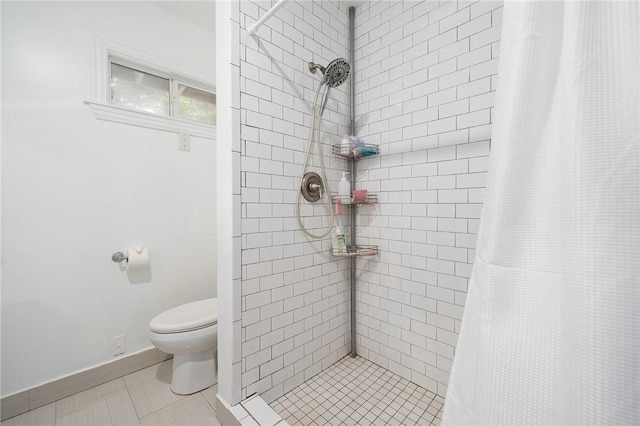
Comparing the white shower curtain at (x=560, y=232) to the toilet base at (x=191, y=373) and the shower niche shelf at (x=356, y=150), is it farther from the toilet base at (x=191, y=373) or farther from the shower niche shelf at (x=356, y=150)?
the toilet base at (x=191, y=373)

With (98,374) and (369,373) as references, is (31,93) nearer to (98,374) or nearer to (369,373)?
(98,374)

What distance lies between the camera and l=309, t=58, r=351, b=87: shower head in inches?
55.6

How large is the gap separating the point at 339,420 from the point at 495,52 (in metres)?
1.91

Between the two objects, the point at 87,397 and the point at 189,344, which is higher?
the point at 189,344

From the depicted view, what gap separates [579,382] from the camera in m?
0.43

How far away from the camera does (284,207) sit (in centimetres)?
142

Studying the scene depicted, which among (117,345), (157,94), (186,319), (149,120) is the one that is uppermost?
(157,94)

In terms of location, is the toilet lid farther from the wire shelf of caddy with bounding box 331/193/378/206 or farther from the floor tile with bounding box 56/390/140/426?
the wire shelf of caddy with bounding box 331/193/378/206

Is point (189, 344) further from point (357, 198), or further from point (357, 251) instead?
point (357, 198)

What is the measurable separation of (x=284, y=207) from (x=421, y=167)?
818mm

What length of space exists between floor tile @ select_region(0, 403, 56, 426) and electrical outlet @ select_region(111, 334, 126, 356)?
0.35 metres

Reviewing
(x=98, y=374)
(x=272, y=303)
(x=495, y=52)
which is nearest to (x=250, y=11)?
(x=495, y=52)

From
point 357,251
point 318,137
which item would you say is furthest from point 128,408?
point 318,137

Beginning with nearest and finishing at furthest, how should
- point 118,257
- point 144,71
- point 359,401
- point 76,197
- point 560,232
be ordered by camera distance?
1. point 560,232
2. point 359,401
3. point 76,197
4. point 118,257
5. point 144,71
